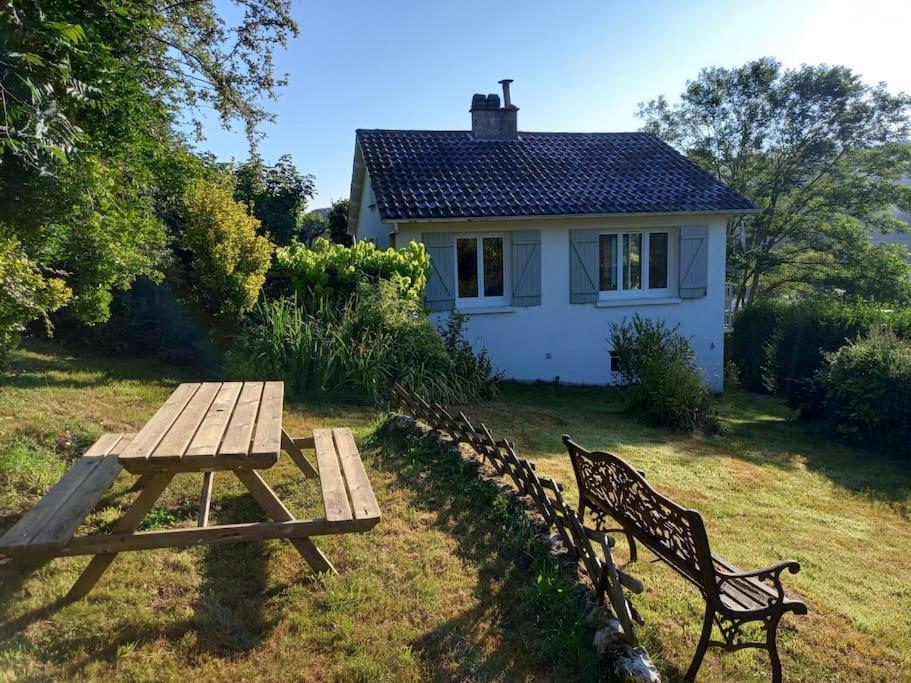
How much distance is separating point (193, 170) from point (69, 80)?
8.95ft

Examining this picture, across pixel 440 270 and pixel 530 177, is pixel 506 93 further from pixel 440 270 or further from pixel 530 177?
pixel 440 270

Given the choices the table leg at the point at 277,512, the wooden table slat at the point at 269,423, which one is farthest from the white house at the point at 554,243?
the table leg at the point at 277,512

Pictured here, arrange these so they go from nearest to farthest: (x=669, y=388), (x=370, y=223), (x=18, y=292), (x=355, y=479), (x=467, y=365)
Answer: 1. (x=355, y=479)
2. (x=18, y=292)
3. (x=669, y=388)
4. (x=467, y=365)
5. (x=370, y=223)

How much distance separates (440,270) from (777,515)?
7.44 m

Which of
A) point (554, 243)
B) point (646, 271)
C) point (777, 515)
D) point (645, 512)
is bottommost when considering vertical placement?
point (777, 515)

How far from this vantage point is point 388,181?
467 inches

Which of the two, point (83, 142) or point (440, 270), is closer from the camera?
point (83, 142)

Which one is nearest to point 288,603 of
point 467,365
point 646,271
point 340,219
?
point 467,365

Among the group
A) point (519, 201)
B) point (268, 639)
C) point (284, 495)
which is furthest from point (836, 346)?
point (268, 639)

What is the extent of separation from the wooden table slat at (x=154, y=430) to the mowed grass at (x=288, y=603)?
0.76 meters

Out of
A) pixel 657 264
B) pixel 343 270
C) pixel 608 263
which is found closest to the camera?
pixel 343 270

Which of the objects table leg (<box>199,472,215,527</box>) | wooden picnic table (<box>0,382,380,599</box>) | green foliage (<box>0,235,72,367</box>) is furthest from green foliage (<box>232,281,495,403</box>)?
wooden picnic table (<box>0,382,380,599</box>)

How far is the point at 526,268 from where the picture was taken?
38.9ft

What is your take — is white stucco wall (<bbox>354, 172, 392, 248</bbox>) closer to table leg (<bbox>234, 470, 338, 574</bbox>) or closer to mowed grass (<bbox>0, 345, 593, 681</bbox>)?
mowed grass (<bbox>0, 345, 593, 681</bbox>)
